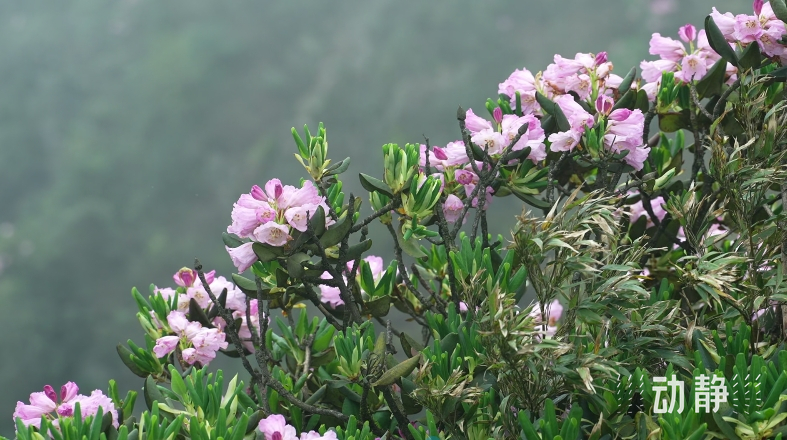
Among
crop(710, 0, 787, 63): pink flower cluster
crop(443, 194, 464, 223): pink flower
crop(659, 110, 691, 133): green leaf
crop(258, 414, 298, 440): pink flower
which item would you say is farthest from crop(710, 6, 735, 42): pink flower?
crop(258, 414, 298, 440): pink flower

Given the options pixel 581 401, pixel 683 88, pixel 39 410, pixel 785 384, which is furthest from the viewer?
pixel 683 88

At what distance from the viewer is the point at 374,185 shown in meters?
1.17

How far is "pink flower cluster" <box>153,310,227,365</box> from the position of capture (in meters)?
1.26

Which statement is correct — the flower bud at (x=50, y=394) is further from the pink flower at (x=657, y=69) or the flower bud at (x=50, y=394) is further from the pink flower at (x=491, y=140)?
the pink flower at (x=657, y=69)

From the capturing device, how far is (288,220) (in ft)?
3.52

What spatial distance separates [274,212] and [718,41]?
0.77 meters

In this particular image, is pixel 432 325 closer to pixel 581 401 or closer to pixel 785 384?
pixel 581 401

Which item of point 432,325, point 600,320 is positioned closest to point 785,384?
point 600,320

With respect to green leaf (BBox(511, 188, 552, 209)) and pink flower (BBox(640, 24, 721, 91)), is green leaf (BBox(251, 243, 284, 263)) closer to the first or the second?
green leaf (BBox(511, 188, 552, 209))

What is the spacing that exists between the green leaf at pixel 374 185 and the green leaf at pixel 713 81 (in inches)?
23.7

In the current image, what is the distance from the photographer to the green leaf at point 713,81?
52.9 inches

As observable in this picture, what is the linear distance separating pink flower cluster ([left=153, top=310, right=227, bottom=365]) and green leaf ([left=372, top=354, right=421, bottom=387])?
1.24ft

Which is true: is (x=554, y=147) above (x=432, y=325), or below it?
above

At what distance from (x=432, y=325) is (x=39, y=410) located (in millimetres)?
579
